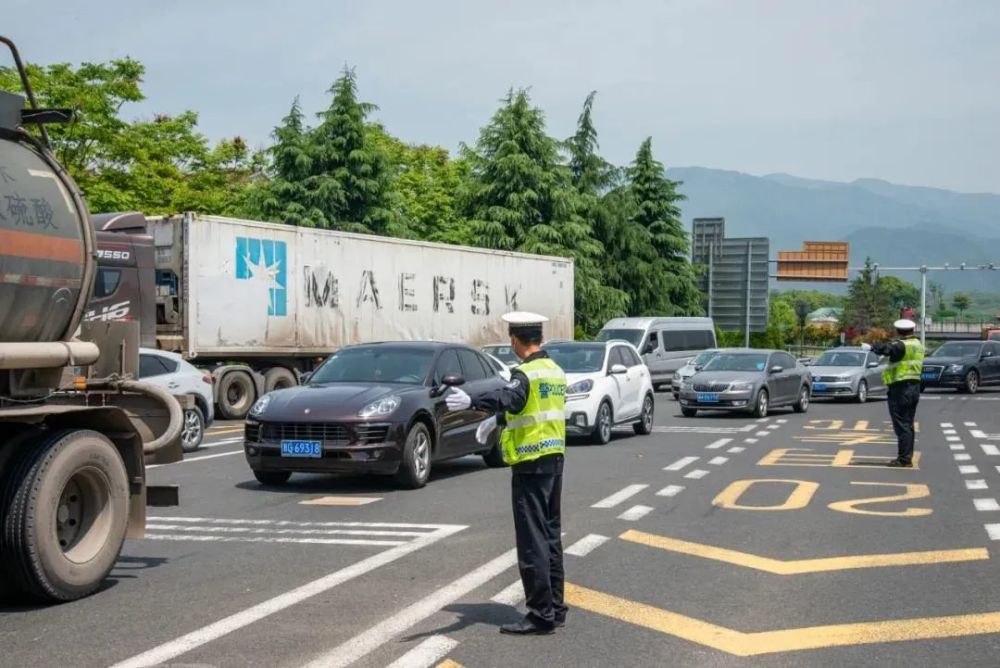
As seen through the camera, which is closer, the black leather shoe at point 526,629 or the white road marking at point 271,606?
the white road marking at point 271,606

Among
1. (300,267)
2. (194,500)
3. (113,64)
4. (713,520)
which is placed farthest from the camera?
(113,64)

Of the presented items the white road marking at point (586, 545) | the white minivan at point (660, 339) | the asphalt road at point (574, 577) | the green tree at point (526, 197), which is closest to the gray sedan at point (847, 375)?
the white minivan at point (660, 339)

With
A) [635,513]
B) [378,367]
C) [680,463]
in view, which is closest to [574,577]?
[635,513]

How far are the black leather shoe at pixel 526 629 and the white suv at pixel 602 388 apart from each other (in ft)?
39.8

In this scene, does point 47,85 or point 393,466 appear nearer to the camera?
point 393,466

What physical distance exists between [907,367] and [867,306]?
15521cm

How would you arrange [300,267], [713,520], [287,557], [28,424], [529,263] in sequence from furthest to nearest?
[529,263] → [300,267] → [713,520] → [287,557] → [28,424]

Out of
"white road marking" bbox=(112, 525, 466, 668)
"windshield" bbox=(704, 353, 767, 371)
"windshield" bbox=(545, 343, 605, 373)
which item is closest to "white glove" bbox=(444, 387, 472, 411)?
"white road marking" bbox=(112, 525, 466, 668)

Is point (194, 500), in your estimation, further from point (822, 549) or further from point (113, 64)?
point (113, 64)

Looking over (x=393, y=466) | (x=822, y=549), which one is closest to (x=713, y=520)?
(x=822, y=549)

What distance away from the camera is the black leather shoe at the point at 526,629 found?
6.57m

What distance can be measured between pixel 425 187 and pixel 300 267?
36.2 m

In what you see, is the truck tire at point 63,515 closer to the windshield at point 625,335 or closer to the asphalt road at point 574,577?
the asphalt road at point 574,577

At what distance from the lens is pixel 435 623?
6.82 metres
